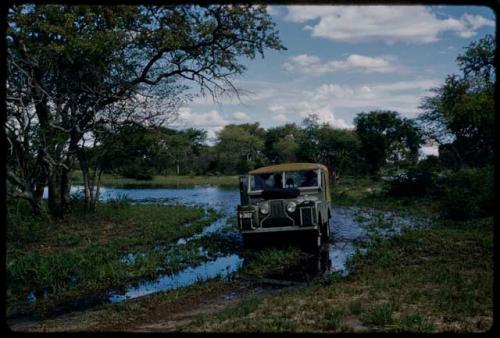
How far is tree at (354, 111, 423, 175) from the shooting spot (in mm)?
39469

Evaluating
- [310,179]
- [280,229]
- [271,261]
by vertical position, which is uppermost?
[310,179]

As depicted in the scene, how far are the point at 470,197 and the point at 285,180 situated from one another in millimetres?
8107

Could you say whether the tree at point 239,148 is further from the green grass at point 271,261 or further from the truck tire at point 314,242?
the green grass at point 271,261

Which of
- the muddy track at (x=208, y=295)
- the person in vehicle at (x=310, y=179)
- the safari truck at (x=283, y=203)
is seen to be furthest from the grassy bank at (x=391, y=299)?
the person in vehicle at (x=310, y=179)

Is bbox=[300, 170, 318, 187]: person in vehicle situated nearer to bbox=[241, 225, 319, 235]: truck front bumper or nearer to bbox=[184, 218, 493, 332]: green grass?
bbox=[241, 225, 319, 235]: truck front bumper

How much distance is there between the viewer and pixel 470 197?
16.1 meters

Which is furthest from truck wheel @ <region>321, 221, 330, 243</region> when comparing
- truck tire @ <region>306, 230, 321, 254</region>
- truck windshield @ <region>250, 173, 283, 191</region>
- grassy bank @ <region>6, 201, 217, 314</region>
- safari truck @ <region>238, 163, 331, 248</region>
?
grassy bank @ <region>6, 201, 217, 314</region>

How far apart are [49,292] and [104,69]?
9.65m

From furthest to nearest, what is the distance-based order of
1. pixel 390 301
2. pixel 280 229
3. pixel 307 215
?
pixel 280 229, pixel 307 215, pixel 390 301

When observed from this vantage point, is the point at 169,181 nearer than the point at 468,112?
No

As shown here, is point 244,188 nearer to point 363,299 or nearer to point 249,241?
point 249,241

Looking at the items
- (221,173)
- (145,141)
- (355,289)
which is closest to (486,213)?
(355,289)

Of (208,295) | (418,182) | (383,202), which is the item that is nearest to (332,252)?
(208,295)

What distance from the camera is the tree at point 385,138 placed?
39.5 metres
